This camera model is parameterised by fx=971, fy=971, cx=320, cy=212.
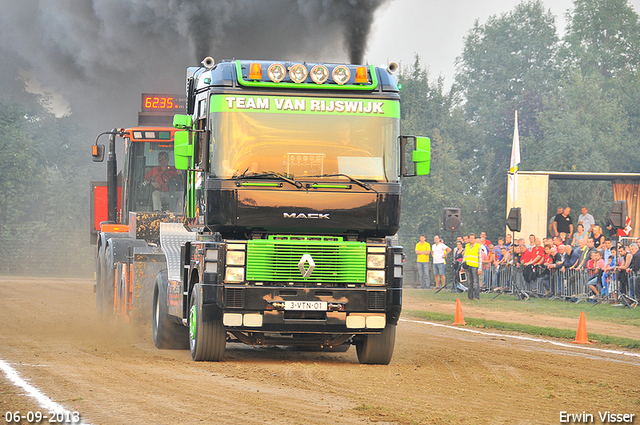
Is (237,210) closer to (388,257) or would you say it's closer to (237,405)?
(388,257)

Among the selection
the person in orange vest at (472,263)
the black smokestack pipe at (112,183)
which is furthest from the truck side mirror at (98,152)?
the person in orange vest at (472,263)

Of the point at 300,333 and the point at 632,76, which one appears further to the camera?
the point at 632,76

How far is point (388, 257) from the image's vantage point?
11.1 meters

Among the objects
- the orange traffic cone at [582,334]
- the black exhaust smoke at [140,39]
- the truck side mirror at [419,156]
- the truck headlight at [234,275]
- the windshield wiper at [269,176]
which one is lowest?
the orange traffic cone at [582,334]

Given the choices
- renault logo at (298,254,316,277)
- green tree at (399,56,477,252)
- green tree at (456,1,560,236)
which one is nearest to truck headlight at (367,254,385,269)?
renault logo at (298,254,316,277)

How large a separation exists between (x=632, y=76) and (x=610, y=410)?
6574cm

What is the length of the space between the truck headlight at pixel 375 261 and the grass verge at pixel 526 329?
17.7ft

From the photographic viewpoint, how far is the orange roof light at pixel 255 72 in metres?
11.1

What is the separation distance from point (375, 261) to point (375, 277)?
0.18 m

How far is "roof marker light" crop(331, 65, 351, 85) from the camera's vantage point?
11266 millimetres

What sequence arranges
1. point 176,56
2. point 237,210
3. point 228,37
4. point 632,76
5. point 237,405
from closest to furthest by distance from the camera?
point 237,405, point 237,210, point 228,37, point 176,56, point 632,76

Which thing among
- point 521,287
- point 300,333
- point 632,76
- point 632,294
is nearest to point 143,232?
point 300,333

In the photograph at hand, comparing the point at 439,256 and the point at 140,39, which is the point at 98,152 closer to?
the point at 140,39

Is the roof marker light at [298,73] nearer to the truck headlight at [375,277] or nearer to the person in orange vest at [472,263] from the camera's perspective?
the truck headlight at [375,277]
